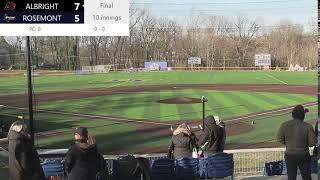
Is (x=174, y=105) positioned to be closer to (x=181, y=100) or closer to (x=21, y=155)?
(x=181, y=100)

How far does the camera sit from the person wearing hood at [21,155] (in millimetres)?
6980

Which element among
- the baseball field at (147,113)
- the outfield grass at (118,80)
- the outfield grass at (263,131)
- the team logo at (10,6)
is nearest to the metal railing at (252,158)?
the team logo at (10,6)

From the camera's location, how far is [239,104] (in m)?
34.7

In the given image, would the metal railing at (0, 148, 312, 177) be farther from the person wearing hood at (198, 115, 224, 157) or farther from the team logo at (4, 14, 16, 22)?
the team logo at (4, 14, 16, 22)

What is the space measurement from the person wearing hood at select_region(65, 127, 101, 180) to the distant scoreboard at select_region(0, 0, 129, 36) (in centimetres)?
280

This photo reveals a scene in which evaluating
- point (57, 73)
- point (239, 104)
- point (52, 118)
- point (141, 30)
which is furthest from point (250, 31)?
point (52, 118)

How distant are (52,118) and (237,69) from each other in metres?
59.4

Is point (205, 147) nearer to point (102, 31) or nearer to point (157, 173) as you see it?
point (157, 173)

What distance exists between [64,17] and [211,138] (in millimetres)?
3385

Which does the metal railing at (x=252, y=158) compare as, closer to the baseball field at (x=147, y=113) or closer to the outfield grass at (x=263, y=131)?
the baseball field at (x=147, y=113)

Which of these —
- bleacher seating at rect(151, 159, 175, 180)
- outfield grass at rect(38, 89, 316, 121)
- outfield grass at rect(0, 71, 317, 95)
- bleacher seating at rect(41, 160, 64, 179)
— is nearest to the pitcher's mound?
outfield grass at rect(38, 89, 316, 121)

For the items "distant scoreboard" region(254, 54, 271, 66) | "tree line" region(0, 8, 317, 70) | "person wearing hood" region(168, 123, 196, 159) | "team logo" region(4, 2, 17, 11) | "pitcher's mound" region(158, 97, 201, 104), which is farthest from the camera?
"distant scoreboard" region(254, 54, 271, 66)

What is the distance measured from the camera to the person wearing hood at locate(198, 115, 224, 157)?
9617mm

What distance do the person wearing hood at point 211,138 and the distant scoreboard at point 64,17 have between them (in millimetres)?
2267
